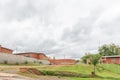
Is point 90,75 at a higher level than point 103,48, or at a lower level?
lower

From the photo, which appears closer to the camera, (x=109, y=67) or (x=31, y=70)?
(x=31, y=70)

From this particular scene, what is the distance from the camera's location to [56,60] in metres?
92.3

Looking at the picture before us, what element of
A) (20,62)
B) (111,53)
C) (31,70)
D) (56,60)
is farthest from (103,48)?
(31,70)

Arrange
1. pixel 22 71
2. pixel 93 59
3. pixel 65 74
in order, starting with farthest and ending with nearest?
pixel 93 59 < pixel 65 74 < pixel 22 71

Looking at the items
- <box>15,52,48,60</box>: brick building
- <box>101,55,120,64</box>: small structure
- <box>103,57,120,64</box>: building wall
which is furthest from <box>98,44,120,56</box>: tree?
<box>15,52,48,60</box>: brick building

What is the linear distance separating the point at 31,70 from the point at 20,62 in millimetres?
25480

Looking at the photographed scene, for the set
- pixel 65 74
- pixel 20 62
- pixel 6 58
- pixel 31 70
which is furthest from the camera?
pixel 20 62

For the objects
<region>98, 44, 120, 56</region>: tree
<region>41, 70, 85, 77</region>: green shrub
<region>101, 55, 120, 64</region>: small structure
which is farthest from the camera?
<region>98, 44, 120, 56</region>: tree

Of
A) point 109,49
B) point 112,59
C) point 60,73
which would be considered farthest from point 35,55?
point 60,73

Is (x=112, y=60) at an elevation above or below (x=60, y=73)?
above

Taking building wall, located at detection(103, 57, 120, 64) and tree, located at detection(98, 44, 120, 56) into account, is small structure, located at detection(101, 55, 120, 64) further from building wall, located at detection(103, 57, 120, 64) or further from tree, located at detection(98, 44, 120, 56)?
tree, located at detection(98, 44, 120, 56)

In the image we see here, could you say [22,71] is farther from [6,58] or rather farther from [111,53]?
[111,53]

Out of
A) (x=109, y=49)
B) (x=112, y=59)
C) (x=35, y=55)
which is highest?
(x=109, y=49)

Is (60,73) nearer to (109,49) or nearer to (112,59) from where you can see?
(112,59)
